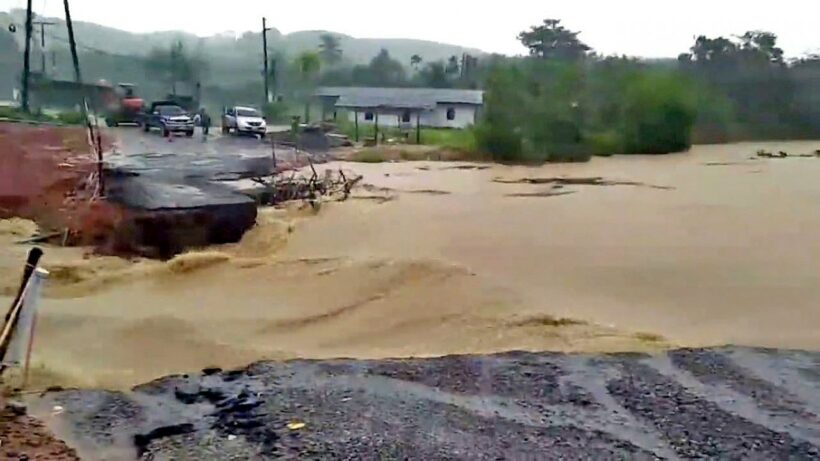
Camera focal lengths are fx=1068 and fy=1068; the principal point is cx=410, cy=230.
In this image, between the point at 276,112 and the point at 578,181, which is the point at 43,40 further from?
the point at 578,181

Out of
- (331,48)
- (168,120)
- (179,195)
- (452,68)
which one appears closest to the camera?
(179,195)

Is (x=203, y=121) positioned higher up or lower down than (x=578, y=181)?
higher up

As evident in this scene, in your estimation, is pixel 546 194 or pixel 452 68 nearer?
pixel 546 194

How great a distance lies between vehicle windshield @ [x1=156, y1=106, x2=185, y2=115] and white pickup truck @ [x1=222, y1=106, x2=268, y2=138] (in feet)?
6.25

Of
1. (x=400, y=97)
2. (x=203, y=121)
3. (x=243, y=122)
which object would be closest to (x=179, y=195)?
(x=243, y=122)

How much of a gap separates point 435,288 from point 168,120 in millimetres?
23708

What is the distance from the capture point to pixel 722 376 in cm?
856

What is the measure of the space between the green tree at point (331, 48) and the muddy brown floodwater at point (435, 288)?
146ft

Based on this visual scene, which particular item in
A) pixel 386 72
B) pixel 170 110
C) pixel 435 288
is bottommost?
pixel 435 288

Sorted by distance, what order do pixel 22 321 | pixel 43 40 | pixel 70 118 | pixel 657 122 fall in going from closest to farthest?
1. pixel 22 321
2. pixel 70 118
3. pixel 43 40
4. pixel 657 122

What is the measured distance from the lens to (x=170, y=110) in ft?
117

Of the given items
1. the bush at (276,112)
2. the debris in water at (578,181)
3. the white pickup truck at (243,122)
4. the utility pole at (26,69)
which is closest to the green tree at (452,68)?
the bush at (276,112)

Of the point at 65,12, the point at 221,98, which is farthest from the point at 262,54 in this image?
the point at 65,12

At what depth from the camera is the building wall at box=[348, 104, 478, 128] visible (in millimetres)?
49781
